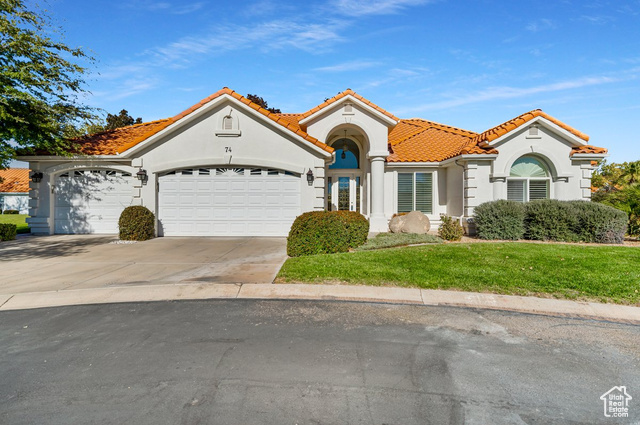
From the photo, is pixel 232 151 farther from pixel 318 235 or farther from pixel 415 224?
pixel 415 224

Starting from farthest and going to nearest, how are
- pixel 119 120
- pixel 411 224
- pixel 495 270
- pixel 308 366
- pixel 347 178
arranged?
1. pixel 119 120
2. pixel 347 178
3. pixel 411 224
4. pixel 495 270
5. pixel 308 366

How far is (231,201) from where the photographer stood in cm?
1479

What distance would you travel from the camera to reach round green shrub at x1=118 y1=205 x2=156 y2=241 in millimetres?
13398

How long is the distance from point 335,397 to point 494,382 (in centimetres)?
165

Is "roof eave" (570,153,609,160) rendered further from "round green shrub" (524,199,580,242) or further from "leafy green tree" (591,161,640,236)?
"round green shrub" (524,199,580,242)

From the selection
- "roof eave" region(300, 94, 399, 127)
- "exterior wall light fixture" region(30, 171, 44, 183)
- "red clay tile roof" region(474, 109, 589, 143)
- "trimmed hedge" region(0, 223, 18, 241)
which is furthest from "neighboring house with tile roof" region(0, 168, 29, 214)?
"red clay tile roof" region(474, 109, 589, 143)

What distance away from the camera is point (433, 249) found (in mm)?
10164

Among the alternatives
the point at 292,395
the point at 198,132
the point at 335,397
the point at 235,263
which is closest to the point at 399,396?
the point at 335,397

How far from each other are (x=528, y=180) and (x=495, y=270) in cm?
938

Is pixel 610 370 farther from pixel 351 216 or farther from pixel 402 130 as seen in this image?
pixel 402 130

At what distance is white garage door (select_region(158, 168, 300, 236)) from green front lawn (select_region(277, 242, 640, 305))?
18.0 feet

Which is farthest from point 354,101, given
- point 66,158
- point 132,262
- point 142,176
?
point 66,158

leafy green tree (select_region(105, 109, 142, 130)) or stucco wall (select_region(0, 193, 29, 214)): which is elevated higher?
leafy green tree (select_region(105, 109, 142, 130))

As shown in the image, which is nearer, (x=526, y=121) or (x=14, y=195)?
(x=526, y=121)
